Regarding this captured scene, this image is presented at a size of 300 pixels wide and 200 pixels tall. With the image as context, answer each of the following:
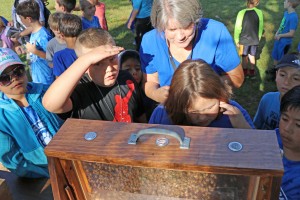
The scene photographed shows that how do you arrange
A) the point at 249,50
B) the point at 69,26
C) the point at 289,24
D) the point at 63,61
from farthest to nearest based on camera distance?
1. the point at 249,50
2. the point at 289,24
3. the point at 69,26
4. the point at 63,61

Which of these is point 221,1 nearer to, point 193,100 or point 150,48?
point 150,48

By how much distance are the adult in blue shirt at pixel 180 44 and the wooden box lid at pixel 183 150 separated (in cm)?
88

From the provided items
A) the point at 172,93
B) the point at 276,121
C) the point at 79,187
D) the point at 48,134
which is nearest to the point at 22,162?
the point at 48,134

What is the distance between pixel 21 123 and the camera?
71.7 inches

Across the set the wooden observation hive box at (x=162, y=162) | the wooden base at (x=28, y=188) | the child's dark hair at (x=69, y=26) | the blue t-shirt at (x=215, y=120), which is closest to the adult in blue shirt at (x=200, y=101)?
the blue t-shirt at (x=215, y=120)

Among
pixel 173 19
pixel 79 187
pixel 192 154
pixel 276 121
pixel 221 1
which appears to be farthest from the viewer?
pixel 221 1

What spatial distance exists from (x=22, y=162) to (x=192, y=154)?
4.17 ft

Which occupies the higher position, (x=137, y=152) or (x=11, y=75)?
(x=137, y=152)

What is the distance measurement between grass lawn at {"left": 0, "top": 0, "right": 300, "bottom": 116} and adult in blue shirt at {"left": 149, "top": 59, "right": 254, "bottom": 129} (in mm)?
2864

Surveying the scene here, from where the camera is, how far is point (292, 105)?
157 centimetres

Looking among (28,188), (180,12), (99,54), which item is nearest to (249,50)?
(180,12)

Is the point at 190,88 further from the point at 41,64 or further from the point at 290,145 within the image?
the point at 41,64

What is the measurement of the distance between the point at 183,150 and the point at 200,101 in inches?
22.4

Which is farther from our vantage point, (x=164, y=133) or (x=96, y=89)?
(x=96, y=89)
